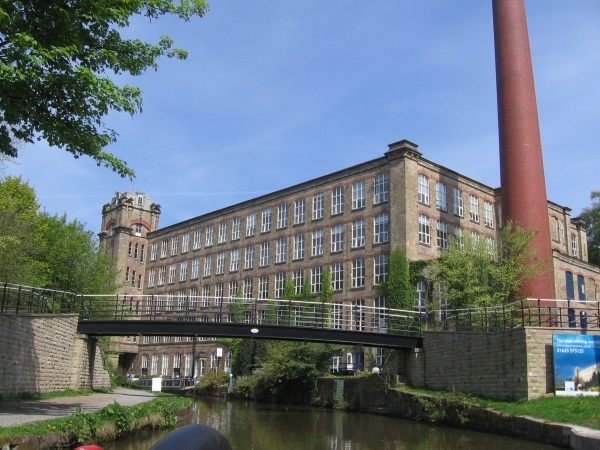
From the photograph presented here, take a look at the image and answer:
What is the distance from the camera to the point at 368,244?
43.7 m

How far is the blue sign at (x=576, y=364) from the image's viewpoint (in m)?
20.7

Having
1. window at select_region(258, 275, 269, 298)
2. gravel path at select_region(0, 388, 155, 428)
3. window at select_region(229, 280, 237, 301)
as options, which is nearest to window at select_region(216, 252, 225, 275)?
window at select_region(229, 280, 237, 301)

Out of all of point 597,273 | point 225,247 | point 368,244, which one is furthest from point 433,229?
point 225,247

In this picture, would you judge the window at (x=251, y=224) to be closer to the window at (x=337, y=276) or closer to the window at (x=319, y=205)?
the window at (x=319, y=205)

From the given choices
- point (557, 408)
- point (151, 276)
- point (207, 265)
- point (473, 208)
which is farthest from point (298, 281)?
point (557, 408)

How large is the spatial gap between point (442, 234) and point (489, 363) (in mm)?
20854

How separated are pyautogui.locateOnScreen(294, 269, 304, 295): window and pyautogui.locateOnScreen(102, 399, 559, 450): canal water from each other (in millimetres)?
21303

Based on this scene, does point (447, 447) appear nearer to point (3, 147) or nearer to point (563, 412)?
point (563, 412)

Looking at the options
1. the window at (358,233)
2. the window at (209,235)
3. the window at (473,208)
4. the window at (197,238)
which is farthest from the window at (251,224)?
the window at (473,208)

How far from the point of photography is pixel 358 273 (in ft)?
145

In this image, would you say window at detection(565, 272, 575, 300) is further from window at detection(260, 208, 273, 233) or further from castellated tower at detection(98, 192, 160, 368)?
castellated tower at detection(98, 192, 160, 368)

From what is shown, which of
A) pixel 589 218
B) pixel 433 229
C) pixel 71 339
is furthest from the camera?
pixel 589 218

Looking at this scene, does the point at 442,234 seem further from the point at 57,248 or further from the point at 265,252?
the point at 57,248

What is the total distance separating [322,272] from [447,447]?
30425 millimetres
